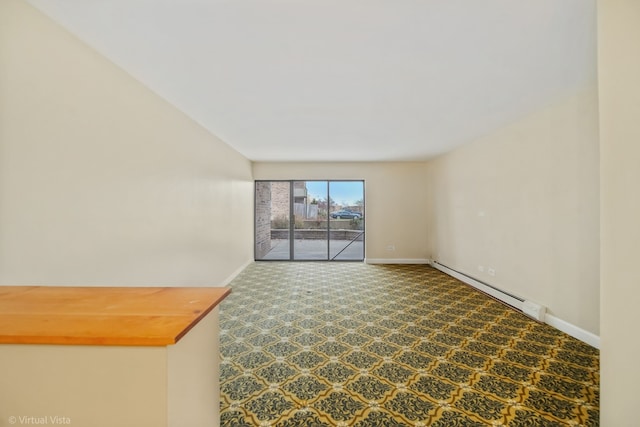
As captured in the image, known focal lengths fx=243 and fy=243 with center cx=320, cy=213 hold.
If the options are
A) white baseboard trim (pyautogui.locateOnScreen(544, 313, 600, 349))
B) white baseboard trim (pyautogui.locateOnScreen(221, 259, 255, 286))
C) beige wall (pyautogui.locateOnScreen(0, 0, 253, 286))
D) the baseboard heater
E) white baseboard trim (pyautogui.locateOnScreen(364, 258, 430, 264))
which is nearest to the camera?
beige wall (pyautogui.locateOnScreen(0, 0, 253, 286))

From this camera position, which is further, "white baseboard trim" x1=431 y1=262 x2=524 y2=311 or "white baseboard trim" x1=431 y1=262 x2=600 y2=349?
"white baseboard trim" x1=431 y1=262 x2=524 y2=311

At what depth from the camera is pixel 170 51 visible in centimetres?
179

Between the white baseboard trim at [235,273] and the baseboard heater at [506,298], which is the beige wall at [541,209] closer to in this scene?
the baseboard heater at [506,298]

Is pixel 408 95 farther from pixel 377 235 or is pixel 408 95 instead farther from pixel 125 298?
pixel 377 235

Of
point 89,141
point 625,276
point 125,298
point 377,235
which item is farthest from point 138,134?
point 377,235

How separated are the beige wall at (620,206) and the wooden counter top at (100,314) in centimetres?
207

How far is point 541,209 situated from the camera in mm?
2953

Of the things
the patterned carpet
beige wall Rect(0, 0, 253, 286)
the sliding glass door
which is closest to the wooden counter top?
beige wall Rect(0, 0, 253, 286)

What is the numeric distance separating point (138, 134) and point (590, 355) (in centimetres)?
460

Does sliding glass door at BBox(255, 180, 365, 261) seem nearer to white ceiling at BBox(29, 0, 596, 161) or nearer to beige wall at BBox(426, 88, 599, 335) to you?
beige wall at BBox(426, 88, 599, 335)

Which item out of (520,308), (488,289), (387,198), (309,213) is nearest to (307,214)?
(309,213)

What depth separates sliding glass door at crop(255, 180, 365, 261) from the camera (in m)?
6.32

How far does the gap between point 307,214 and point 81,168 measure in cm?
499

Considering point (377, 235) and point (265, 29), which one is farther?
point (377, 235)
